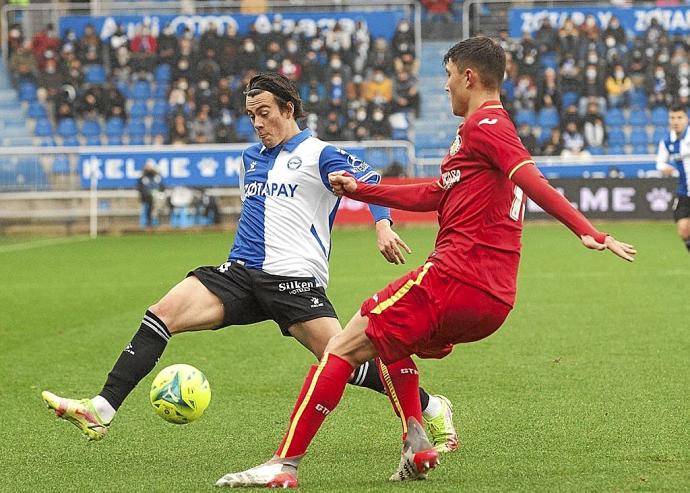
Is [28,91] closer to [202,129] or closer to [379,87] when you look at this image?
[202,129]

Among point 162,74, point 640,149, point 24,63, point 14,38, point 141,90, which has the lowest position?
point 640,149

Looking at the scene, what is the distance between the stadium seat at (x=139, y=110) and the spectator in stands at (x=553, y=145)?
974 centimetres

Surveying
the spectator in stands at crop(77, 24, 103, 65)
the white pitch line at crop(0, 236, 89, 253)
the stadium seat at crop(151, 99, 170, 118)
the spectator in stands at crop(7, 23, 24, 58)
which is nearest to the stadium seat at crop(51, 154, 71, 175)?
the white pitch line at crop(0, 236, 89, 253)

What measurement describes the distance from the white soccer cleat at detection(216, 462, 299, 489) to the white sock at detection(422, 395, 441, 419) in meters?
1.05

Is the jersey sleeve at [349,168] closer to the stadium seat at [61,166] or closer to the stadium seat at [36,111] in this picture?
the stadium seat at [61,166]

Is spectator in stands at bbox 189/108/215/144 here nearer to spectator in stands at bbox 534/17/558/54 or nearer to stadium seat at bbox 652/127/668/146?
spectator in stands at bbox 534/17/558/54

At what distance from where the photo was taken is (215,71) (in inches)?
1183

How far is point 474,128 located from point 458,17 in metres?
27.7

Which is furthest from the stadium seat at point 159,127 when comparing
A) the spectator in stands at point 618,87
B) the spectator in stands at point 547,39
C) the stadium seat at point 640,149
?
the stadium seat at point 640,149

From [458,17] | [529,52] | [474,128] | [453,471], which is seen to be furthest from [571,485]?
[458,17]

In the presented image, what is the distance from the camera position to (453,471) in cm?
564

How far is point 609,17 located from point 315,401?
2755cm

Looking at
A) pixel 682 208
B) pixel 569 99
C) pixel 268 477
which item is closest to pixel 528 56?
pixel 569 99

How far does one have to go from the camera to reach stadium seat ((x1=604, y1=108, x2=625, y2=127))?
1170 inches
